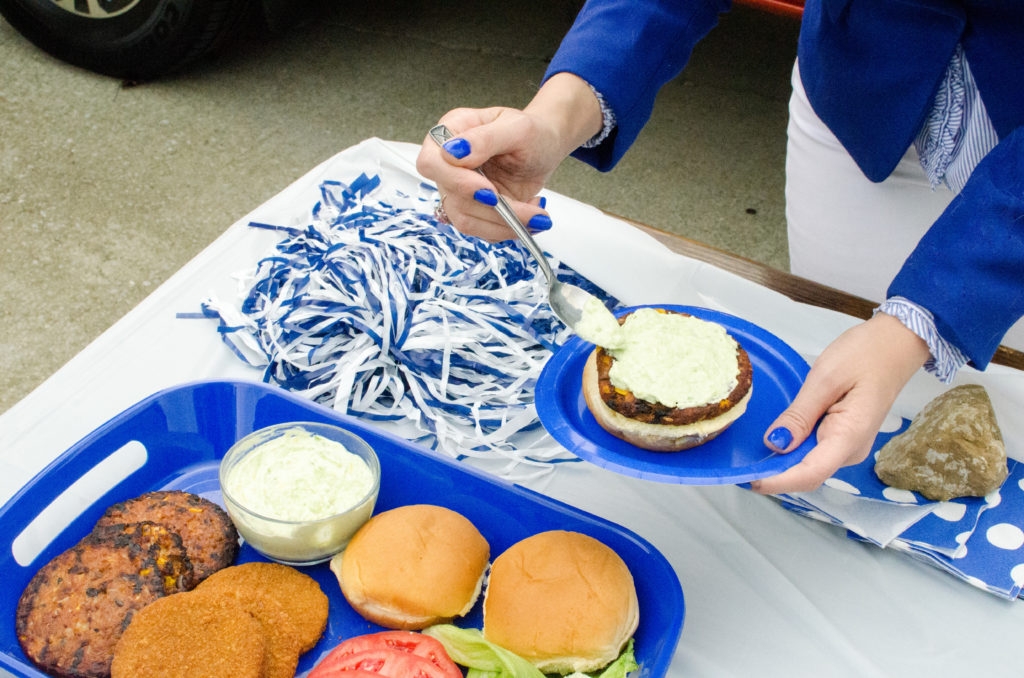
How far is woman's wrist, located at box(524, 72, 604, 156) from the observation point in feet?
4.31

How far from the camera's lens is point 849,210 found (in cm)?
160

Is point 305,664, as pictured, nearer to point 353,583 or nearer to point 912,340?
point 353,583

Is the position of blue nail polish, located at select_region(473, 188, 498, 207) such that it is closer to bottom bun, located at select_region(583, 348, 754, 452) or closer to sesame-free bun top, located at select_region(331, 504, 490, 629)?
bottom bun, located at select_region(583, 348, 754, 452)

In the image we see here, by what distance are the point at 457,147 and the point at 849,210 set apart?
2.88 ft

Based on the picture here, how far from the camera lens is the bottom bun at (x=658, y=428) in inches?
39.6

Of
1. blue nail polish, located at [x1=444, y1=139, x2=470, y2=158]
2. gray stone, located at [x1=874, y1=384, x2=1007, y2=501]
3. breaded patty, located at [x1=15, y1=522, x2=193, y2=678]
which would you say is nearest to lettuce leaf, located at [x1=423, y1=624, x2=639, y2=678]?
breaded patty, located at [x1=15, y1=522, x2=193, y2=678]

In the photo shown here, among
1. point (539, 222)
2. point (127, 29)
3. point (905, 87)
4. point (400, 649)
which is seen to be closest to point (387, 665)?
point (400, 649)

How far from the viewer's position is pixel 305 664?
99cm

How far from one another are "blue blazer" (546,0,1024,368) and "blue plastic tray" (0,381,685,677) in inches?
20.4

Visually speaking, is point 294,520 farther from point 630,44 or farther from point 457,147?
point 630,44

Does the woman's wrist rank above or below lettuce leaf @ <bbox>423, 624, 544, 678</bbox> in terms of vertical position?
above

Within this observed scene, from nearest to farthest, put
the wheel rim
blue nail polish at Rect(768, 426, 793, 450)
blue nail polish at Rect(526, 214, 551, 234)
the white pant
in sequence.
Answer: blue nail polish at Rect(768, 426, 793, 450), blue nail polish at Rect(526, 214, 551, 234), the white pant, the wheel rim

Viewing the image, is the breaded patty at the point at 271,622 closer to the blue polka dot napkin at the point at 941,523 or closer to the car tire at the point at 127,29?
the blue polka dot napkin at the point at 941,523

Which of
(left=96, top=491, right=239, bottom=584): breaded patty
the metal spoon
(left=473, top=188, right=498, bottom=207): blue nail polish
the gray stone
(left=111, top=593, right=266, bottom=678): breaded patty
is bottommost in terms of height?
(left=96, top=491, right=239, bottom=584): breaded patty
